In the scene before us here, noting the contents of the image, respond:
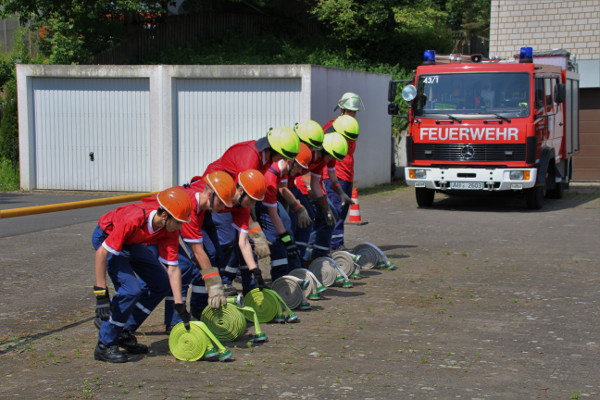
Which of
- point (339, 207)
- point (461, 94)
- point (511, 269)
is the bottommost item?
point (511, 269)

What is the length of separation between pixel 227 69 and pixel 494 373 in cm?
1330

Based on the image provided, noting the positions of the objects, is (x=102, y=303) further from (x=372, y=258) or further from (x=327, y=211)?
(x=372, y=258)

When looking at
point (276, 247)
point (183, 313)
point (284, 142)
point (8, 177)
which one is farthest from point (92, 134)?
point (183, 313)

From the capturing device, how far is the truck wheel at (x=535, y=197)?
16000 millimetres

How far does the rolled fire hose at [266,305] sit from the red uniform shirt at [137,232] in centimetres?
121

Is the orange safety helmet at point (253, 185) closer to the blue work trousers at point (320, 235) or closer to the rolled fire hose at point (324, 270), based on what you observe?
the rolled fire hose at point (324, 270)

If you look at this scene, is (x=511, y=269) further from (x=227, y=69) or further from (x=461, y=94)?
(x=227, y=69)

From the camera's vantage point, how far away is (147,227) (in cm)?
585

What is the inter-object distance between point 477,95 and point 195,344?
1070 cm

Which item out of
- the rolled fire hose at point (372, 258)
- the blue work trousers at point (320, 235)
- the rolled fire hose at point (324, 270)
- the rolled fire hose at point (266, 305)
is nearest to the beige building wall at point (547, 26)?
the rolled fire hose at point (372, 258)

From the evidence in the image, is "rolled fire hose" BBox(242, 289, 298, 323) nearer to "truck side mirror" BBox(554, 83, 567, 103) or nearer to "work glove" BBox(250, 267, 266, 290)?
"work glove" BBox(250, 267, 266, 290)

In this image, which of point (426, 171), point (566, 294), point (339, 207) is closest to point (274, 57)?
point (426, 171)

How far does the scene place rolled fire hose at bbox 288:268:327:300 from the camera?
7916mm

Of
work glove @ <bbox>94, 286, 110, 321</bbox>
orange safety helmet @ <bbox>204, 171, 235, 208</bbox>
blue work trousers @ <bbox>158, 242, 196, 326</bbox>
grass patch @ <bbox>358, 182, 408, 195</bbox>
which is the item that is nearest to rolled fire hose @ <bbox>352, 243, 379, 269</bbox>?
blue work trousers @ <bbox>158, 242, 196, 326</bbox>
